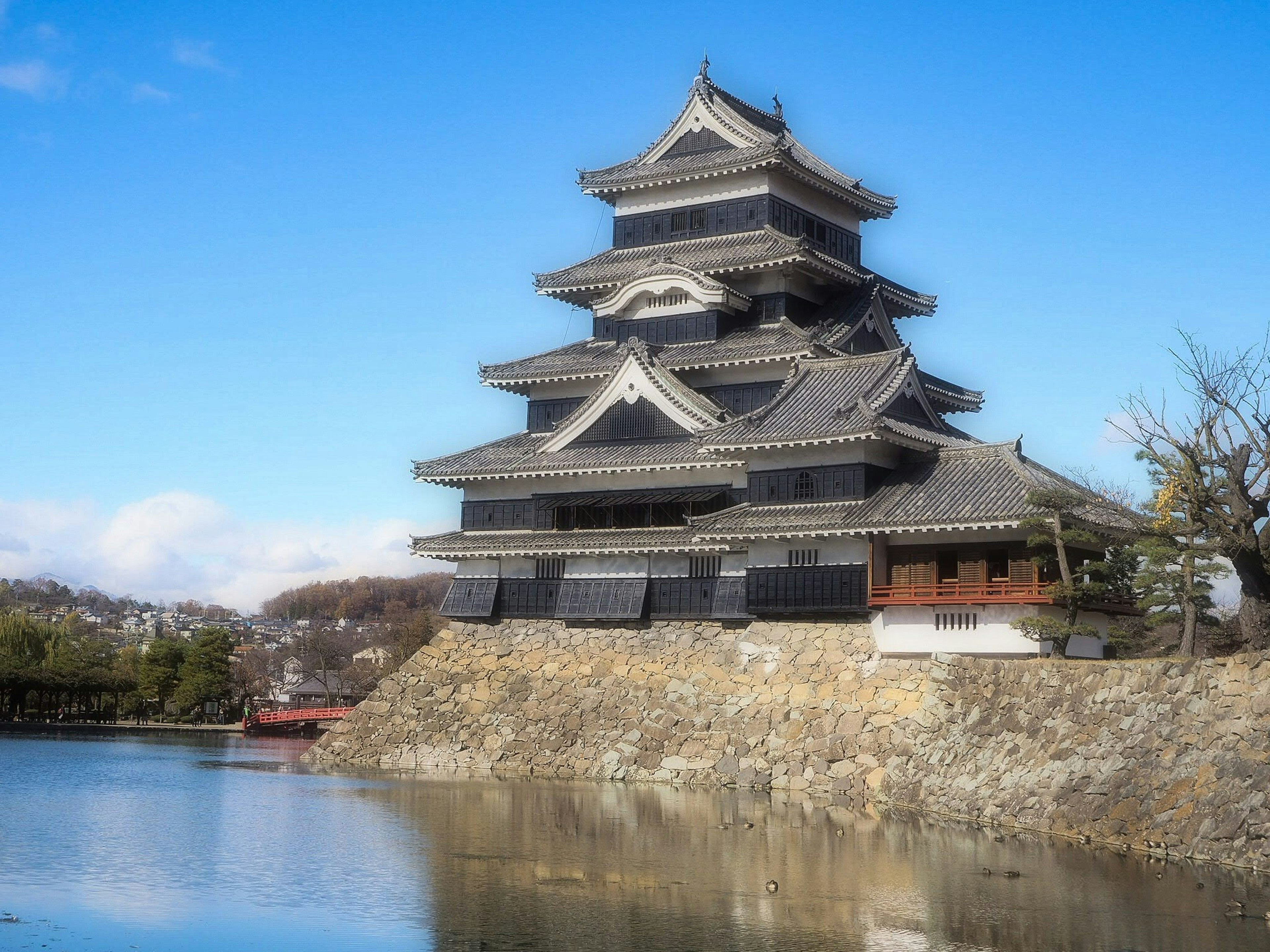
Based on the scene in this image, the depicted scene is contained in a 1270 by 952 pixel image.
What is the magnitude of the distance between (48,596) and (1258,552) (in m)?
193

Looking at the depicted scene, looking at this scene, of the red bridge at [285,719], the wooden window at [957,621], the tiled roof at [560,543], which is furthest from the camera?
the red bridge at [285,719]

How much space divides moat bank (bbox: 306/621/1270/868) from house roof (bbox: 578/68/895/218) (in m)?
13.7

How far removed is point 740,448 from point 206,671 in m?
44.4

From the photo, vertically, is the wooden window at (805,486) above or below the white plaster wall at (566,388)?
below

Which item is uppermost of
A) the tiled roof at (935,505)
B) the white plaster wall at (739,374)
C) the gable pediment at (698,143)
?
the gable pediment at (698,143)

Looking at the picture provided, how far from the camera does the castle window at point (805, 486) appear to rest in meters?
35.6

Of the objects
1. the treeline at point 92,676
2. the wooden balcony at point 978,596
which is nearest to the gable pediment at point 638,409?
the wooden balcony at point 978,596

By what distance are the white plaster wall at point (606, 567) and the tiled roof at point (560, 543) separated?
1.44 feet

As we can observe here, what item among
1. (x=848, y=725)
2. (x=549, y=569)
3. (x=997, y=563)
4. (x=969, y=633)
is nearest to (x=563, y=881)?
(x=848, y=725)

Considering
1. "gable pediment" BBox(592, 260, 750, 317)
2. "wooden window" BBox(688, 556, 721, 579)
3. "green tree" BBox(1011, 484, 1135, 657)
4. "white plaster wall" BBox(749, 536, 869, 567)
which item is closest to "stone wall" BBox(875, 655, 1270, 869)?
"green tree" BBox(1011, 484, 1135, 657)

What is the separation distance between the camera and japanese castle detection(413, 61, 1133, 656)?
33.3m

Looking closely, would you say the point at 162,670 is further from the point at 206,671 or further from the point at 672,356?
the point at 672,356

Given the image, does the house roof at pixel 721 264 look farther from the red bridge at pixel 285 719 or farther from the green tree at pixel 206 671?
the green tree at pixel 206 671

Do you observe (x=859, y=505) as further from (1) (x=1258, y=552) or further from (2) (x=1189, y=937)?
(2) (x=1189, y=937)
